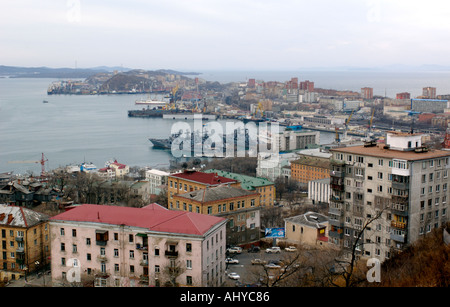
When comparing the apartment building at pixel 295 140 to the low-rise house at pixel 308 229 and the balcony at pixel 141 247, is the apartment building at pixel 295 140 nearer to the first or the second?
the low-rise house at pixel 308 229

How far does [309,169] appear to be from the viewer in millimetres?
9453

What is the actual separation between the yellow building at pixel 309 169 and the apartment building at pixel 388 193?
17.8ft

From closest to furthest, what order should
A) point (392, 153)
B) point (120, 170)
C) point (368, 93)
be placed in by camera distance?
point (392, 153)
point (120, 170)
point (368, 93)

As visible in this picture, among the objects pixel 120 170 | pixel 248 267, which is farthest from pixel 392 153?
pixel 120 170

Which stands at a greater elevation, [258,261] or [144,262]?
[144,262]

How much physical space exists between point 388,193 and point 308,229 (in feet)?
4.61

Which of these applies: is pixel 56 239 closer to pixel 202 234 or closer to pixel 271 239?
pixel 202 234

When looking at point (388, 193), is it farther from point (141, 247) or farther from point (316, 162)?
point (316, 162)

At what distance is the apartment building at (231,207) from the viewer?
425cm

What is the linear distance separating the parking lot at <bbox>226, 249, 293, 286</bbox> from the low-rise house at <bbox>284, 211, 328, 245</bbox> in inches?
17.9

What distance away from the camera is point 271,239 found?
15.6 feet
